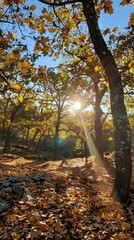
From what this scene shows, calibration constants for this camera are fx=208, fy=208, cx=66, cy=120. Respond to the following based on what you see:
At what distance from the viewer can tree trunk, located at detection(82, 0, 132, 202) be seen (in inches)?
225

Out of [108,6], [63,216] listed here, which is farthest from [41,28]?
[63,216]

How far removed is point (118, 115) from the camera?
5762 millimetres

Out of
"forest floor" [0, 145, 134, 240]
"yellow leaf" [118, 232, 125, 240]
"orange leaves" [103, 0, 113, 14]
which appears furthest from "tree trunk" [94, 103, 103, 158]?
"yellow leaf" [118, 232, 125, 240]

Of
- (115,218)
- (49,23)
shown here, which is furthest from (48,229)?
(49,23)

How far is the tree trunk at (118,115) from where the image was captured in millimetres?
5707

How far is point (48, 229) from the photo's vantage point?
387 cm

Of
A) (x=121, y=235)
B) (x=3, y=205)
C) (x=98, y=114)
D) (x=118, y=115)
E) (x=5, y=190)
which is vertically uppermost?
(x=98, y=114)

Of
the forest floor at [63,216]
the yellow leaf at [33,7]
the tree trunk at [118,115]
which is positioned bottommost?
the forest floor at [63,216]

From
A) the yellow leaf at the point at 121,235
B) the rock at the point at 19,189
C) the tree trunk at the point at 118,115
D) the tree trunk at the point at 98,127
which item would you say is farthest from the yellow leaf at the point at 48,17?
the tree trunk at the point at 98,127

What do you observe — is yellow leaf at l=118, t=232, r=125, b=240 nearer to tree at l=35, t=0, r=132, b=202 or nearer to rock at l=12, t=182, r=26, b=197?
tree at l=35, t=0, r=132, b=202

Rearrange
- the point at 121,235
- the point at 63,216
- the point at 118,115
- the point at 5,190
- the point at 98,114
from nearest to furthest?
1. the point at 121,235
2. the point at 63,216
3. the point at 5,190
4. the point at 118,115
5. the point at 98,114

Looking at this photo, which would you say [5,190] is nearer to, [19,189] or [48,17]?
[19,189]

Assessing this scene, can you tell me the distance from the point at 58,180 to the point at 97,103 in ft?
31.5

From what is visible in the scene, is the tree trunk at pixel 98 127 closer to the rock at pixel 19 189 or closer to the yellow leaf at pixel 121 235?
the rock at pixel 19 189
